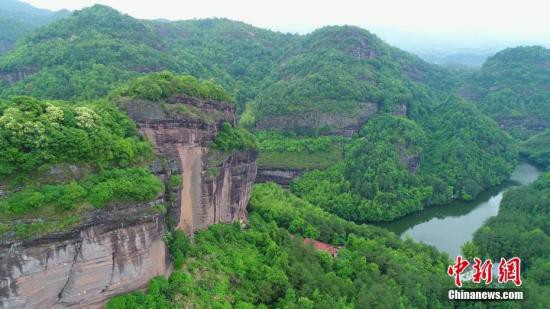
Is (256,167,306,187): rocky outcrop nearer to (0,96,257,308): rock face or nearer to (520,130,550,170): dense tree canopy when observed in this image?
(0,96,257,308): rock face

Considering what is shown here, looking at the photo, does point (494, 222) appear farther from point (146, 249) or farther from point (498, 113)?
point (498, 113)

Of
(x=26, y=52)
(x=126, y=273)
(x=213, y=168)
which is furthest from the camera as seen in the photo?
(x=26, y=52)

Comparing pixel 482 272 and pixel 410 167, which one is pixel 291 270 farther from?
pixel 410 167

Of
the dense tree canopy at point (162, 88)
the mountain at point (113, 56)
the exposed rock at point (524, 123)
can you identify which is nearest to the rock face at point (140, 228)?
the dense tree canopy at point (162, 88)

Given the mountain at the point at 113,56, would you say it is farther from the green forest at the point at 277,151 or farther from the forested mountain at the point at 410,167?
the forested mountain at the point at 410,167

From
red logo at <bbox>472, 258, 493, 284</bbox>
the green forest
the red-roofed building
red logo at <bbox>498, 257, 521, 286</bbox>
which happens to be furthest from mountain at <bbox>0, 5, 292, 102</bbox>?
red logo at <bbox>498, 257, 521, 286</bbox>

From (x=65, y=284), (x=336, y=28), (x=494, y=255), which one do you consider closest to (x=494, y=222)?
(x=494, y=255)

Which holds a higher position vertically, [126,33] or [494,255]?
[126,33]
